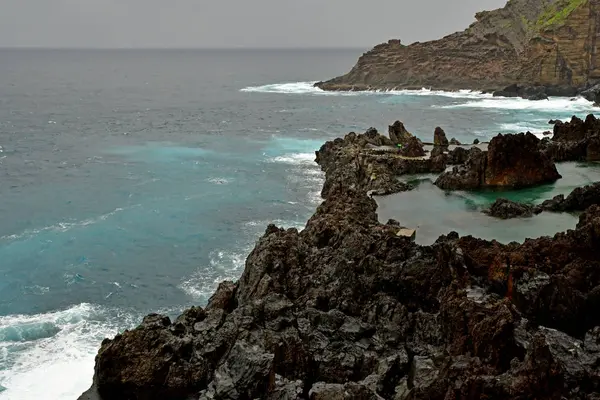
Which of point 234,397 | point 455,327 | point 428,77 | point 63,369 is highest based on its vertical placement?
point 428,77

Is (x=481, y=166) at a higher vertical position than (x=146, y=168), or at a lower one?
higher

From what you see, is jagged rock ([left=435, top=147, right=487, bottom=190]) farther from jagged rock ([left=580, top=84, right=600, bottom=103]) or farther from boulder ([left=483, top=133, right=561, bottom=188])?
jagged rock ([left=580, top=84, right=600, bottom=103])

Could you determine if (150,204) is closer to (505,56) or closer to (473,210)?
(473,210)

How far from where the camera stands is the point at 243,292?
77.4 feet

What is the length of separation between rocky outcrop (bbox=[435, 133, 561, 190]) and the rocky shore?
45.9 feet

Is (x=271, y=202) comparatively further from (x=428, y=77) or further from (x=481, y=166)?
(x=428, y=77)

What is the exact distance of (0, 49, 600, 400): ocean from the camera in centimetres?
2956

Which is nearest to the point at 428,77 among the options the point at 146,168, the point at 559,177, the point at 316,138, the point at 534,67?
the point at 534,67

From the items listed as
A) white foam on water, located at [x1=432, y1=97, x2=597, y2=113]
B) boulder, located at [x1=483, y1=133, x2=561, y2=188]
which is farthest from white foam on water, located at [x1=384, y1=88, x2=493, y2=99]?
boulder, located at [x1=483, y1=133, x2=561, y2=188]

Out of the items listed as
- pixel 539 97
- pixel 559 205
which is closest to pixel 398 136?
pixel 559 205

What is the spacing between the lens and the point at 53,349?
27031 mm

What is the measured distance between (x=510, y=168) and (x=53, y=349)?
2864 cm

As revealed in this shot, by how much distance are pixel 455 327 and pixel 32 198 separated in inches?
1694

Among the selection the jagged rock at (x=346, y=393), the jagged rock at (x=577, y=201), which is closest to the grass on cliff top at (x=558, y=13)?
the jagged rock at (x=577, y=201)
